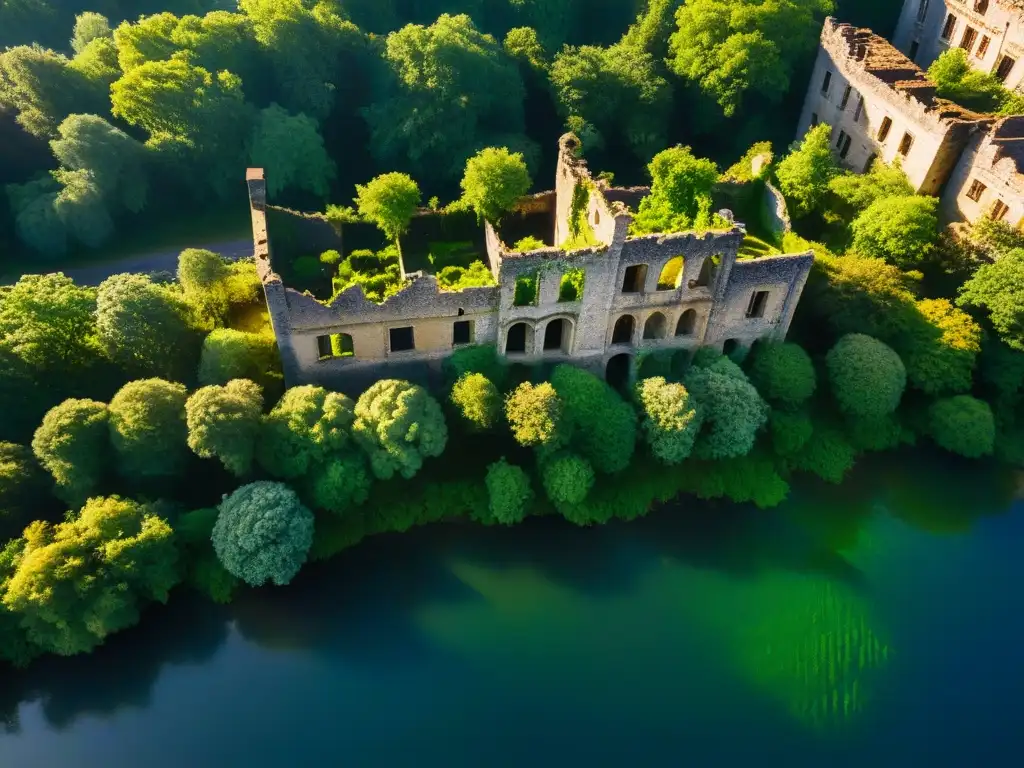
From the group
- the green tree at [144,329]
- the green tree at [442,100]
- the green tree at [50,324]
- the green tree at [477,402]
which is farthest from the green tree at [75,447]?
the green tree at [442,100]

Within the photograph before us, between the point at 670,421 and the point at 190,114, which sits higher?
the point at 190,114

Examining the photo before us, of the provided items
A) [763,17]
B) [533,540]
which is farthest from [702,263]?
[763,17]

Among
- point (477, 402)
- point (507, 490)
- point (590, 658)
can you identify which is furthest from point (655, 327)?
point (590, 658)

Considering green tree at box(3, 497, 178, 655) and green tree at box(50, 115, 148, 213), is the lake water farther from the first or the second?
green tree at box(50, 115, 148, 213)

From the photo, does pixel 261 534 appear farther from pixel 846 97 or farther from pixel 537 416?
pixel 846 97

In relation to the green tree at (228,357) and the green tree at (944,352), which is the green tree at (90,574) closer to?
the green tree at (228,357)

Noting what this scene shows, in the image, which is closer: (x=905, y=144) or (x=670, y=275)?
(x=670, y=275)
